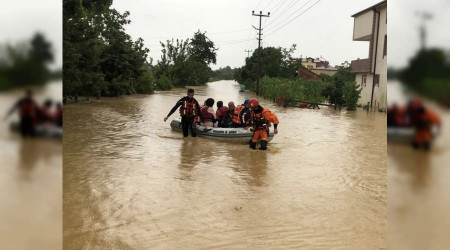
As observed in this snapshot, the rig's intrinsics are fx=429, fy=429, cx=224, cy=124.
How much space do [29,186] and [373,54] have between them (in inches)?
993

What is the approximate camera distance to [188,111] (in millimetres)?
12273

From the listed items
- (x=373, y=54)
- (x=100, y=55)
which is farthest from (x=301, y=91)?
(x=100, y=55)

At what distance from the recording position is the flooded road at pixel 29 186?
1309 millimetres

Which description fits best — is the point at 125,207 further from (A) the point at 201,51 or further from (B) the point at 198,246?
(A) the point at 201,51

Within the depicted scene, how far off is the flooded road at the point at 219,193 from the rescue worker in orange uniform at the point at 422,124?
3925 mm

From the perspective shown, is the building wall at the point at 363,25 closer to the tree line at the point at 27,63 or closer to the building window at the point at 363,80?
the building window at the point at 363,80

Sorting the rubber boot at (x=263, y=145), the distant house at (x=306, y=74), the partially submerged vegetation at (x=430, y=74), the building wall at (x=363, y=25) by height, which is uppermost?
the building wall at (x=363, y=25)

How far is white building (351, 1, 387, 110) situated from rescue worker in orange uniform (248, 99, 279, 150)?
13.4 meters

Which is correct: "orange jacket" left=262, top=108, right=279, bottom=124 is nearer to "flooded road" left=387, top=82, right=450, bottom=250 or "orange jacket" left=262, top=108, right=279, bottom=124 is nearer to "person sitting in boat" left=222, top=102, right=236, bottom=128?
"person sitting in boat" left=222, top=102, right=236, bottom=128

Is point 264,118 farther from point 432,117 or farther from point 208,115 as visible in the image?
point 432,117

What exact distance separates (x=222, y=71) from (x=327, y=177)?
167 meters

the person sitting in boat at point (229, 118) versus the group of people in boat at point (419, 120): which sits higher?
the group of people in boat at point (419, 120)

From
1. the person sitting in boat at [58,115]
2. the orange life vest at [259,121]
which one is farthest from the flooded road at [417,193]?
the orange life vest at [259,121]

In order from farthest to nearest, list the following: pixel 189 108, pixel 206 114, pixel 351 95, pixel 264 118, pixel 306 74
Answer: pixel 306 74
pixel 351 95
pixel 206 114
pixel 189 108
pixel 264 118
